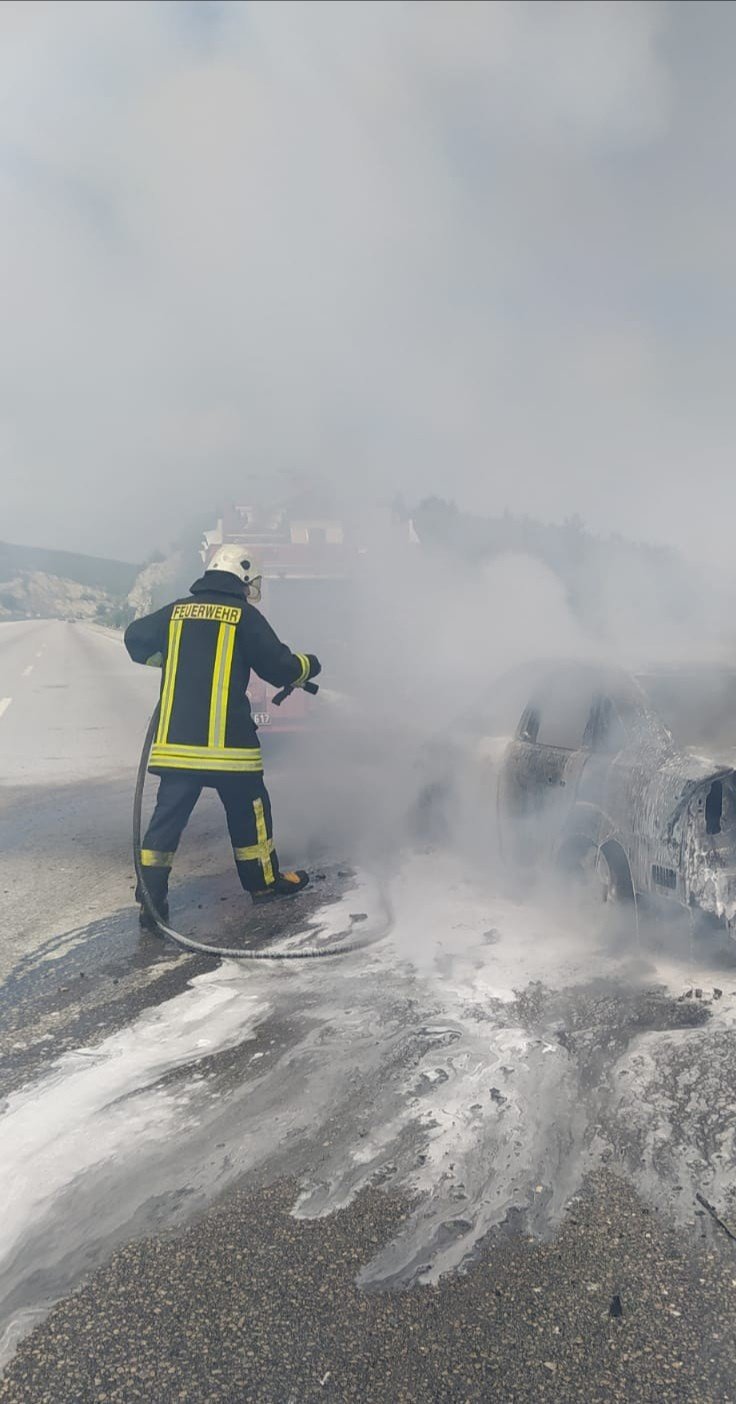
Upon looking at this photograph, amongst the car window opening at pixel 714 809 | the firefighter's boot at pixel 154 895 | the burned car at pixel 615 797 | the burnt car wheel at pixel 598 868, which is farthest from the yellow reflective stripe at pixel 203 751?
the car window opening at pixel 714 809

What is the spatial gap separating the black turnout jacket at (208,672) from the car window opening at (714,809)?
236cm

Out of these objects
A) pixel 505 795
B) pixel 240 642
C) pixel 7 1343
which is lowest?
pixel 7 1343

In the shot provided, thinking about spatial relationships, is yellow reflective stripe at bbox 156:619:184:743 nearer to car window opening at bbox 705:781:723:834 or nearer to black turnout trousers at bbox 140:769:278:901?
black turnout trousers at bbox 140:769:278:901

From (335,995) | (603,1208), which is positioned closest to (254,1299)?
(603,1208)

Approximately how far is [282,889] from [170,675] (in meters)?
1.50

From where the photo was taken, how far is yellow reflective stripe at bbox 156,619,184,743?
539cm

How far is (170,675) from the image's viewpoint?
5434 mm

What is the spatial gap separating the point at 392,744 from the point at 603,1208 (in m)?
7.06

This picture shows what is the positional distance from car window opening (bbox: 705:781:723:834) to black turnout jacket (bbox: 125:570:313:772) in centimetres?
236

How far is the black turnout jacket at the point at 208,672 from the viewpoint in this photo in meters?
5.34

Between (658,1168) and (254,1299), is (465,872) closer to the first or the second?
(658,1168)

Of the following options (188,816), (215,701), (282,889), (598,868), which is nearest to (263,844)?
(282,889)

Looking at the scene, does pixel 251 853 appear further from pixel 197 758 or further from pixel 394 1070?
pixel 394 1070

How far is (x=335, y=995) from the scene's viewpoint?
4.38 metres
